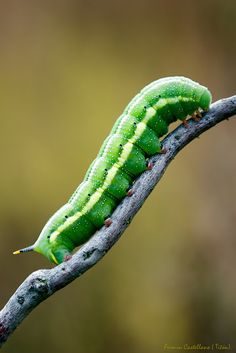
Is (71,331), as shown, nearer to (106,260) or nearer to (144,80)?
(106,260)

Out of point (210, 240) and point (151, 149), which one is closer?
point (151, 149)

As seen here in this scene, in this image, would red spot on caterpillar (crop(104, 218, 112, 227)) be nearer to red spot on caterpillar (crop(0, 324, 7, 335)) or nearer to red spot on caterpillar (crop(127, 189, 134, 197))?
red spot on caterpillar (crop(127, 189, 134, 197))

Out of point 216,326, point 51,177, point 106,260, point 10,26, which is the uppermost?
point 10,26

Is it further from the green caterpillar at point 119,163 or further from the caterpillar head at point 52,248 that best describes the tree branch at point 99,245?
the caterpillar head at point 52,248

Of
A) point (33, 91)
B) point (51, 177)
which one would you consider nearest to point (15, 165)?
point (51, 177)

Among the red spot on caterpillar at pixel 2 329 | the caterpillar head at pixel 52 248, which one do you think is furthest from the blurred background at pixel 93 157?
the red spot on caterpillar at pixel 2 329

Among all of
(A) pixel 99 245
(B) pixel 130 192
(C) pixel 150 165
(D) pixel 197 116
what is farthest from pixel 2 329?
(D) pixel 197 116

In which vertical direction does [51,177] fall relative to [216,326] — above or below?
above
